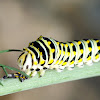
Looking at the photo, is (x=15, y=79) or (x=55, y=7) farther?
(x=55, y=7)

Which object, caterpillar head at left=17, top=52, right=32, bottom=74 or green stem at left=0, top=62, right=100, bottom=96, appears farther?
caterpillar head at left=17, top=52, right=32, bottom=74

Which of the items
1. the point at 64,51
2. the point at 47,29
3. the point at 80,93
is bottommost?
the point at 80,93

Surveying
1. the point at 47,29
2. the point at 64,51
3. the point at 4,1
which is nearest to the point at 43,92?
the point at 47,29

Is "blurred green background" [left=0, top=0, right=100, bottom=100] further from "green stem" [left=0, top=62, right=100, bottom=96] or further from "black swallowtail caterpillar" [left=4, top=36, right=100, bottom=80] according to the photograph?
"green stem" [left=0, top=62, right=100, bottom=96]

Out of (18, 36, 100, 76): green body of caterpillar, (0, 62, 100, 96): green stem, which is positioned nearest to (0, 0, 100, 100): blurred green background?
(18, 36, 100, 76): green body of caterpillar

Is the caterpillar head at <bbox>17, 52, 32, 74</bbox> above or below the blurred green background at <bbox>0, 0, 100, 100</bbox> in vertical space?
above

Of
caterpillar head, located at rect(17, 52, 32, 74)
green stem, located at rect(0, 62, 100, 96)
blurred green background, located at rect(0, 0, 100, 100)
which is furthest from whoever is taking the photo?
blurred green background, located at rect(0, 0, 100, 100)

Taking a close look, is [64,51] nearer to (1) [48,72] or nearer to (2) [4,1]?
(1) [48,72]

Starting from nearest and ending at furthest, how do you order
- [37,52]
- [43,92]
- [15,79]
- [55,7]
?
[15,79]
[37,52]
[43,92]
[55,7]
